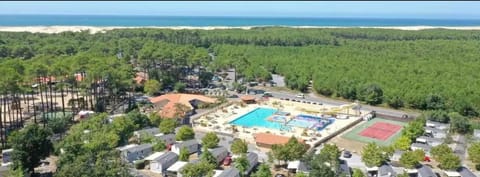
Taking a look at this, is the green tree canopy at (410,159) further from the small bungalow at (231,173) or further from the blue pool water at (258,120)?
the blue pool water at (258,120)

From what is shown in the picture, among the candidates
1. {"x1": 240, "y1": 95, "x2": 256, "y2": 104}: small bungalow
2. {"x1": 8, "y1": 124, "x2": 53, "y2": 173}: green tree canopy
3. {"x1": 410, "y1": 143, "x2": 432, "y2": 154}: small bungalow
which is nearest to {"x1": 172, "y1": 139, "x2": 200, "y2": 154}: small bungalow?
{"x1": 8, "y1": 124, "x2": 53, "y2": 173}: green tree canopy

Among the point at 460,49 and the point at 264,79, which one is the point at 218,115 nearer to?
the point at 264,79

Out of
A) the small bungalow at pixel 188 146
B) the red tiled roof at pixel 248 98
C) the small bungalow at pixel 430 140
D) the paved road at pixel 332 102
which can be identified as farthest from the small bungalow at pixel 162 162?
the paved road at pixel 332 102

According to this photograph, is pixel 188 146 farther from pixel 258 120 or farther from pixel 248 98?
pixel 248 98

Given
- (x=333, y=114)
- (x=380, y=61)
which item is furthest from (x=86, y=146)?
(x=380, y=61)

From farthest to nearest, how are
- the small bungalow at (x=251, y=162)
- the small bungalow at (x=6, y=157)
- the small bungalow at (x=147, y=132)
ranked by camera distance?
1. the small bungalow at (x=147, y=132)
2. the small bungalow at (x=6, y=157)
3. the small bungalow at (x=251, y=162)

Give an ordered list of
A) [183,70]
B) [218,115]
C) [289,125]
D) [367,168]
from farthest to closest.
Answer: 1. [183,70]
2. [218,115]
3. [289,125]
4. [367,168]

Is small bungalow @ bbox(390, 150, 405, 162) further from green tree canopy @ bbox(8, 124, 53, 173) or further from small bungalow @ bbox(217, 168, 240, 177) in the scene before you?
green tree canopy @ bbox(8, 124, 53, 173)
